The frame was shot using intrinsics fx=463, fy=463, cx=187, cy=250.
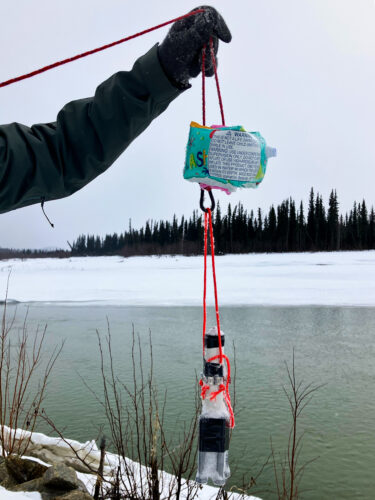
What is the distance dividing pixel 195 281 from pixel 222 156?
17.4m

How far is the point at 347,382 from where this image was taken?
5750mm

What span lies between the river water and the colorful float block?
205cm

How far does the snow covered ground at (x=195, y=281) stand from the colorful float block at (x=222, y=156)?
12.5 m

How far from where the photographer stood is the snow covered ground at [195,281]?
48.1 ft

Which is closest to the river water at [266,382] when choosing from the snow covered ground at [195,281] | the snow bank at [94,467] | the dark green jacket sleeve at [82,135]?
the snow bank at [94,467]

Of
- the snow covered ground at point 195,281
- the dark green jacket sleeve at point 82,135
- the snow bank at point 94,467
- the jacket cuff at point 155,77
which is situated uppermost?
the jacket cuff at point 155,77

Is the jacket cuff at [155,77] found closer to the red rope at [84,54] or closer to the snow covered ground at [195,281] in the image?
the red rope at [84,54]

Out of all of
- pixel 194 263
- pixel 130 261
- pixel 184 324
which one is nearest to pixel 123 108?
pixel 184 324

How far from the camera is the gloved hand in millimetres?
1078

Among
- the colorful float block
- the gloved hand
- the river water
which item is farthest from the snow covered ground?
the gloved hand

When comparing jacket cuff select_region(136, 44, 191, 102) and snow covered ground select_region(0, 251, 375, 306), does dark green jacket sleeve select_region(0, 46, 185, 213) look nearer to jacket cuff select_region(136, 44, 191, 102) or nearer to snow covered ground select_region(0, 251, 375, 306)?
jacket cuff select_region(136, 44, 191, 102)

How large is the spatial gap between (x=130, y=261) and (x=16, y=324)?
1782cm

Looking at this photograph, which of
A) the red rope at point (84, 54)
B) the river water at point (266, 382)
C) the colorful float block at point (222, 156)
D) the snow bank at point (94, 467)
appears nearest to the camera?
the red rope at point (84, 54)

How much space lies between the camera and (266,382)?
572cm
